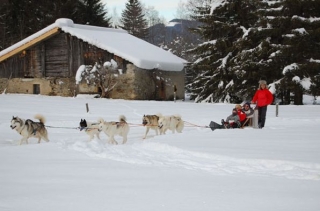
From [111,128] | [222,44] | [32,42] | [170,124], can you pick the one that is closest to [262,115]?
[170,124]

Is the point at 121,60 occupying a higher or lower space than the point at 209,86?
higher

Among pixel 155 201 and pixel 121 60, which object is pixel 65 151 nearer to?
Result: pixel 155 201

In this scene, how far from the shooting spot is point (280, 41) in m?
26.1

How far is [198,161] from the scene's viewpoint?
784cm

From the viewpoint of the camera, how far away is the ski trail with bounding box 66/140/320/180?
6.67 m

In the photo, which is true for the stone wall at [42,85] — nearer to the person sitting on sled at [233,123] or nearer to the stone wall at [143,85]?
the stone wall at [143,85]

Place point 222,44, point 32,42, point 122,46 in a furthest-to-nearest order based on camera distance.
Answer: point 32,42
point 122,46
point 222,44

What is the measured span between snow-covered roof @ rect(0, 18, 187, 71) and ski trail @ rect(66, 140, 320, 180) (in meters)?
18.8

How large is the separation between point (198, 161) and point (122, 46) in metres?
24.3

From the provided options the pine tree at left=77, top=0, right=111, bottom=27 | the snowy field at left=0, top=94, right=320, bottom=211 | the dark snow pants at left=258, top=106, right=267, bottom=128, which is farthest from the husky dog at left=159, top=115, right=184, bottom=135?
the pine tree at left=77, top=0, right=111, bottom=27

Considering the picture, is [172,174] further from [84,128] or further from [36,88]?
[36,88]

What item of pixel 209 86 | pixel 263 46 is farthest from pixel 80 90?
pixel 263 46

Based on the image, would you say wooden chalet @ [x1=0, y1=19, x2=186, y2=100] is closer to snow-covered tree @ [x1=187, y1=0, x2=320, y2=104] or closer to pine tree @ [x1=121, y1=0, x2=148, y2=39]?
snow-covered tree @ [x1=187, y1=0, x2=320, y2=104]

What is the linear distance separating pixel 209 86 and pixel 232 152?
21.9 m
